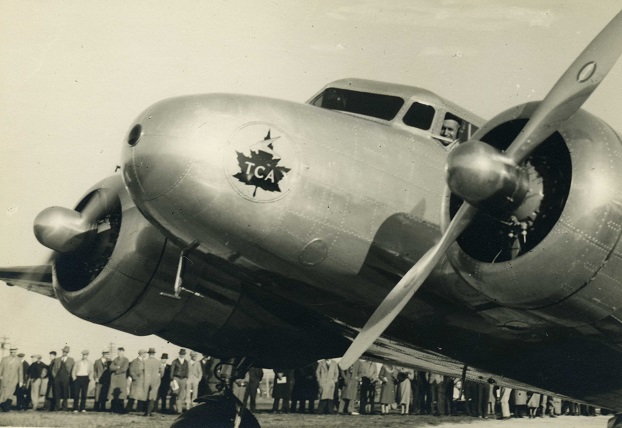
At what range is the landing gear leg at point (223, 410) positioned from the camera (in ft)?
33.9

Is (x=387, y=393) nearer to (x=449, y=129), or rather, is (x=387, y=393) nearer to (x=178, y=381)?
(x=178, y=381)

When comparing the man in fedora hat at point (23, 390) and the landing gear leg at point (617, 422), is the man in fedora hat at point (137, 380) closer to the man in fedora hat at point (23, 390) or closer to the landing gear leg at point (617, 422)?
the man in fedora hat at point (23, 390)

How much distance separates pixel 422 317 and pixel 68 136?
10012mm

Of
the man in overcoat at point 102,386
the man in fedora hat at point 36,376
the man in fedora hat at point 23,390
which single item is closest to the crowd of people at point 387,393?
the man in overcoat at point 102,386

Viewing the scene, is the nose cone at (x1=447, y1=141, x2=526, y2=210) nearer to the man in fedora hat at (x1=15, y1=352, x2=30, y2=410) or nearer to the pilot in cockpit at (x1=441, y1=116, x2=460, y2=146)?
the pilot in cockpit at (x1=441, y1=116, x2=460, y2=146)

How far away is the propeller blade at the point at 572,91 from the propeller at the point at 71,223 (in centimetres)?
580

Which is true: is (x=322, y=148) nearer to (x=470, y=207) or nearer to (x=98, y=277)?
(x=470, y=207)

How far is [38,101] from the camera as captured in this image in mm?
13023

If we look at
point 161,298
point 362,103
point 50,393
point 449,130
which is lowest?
point 50,393

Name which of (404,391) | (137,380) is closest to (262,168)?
(137,380)

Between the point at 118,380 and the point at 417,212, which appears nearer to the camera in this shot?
the point at 417,212

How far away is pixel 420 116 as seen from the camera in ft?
27.3

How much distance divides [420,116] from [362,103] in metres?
0.74

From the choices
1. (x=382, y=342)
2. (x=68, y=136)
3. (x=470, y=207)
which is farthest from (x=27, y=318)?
(x=470, y=207)
